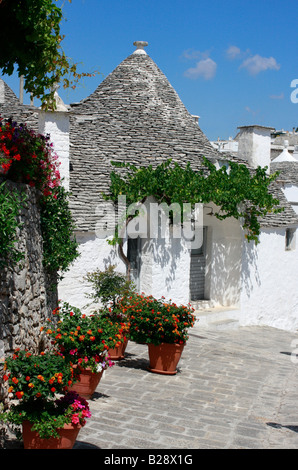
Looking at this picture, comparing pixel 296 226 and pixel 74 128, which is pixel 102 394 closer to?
pixel 74 128

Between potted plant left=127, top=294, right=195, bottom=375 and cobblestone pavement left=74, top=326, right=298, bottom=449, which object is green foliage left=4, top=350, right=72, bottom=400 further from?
potted plant left=127, top=294, right=195, bottom=375

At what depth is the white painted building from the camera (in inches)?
500

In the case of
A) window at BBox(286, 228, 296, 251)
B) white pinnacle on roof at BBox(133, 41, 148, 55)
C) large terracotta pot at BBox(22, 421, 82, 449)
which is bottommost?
large terracotta pot at BBox(22, 421, 82, 449)

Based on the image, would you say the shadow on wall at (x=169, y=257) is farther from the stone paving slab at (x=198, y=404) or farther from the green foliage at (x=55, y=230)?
the green foliage at (x=55, y=230)

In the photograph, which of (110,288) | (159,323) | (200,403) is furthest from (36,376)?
(110,288)

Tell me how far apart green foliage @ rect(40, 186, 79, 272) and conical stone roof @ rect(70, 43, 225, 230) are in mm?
3884

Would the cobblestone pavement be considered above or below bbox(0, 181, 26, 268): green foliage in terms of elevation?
below

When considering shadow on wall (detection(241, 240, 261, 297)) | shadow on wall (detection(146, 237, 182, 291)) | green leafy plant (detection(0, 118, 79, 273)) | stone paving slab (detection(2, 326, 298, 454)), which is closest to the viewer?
green leafy plant (detection(0, 118, 79, 273))

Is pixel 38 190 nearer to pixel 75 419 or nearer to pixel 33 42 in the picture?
pixel 33 42

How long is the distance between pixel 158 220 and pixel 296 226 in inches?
239

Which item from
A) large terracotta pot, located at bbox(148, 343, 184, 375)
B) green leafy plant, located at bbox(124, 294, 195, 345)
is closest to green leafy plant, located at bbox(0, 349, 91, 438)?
green leafy plant, located at bbox(124, 294, 195, 345)

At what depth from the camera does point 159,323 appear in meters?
9.16
